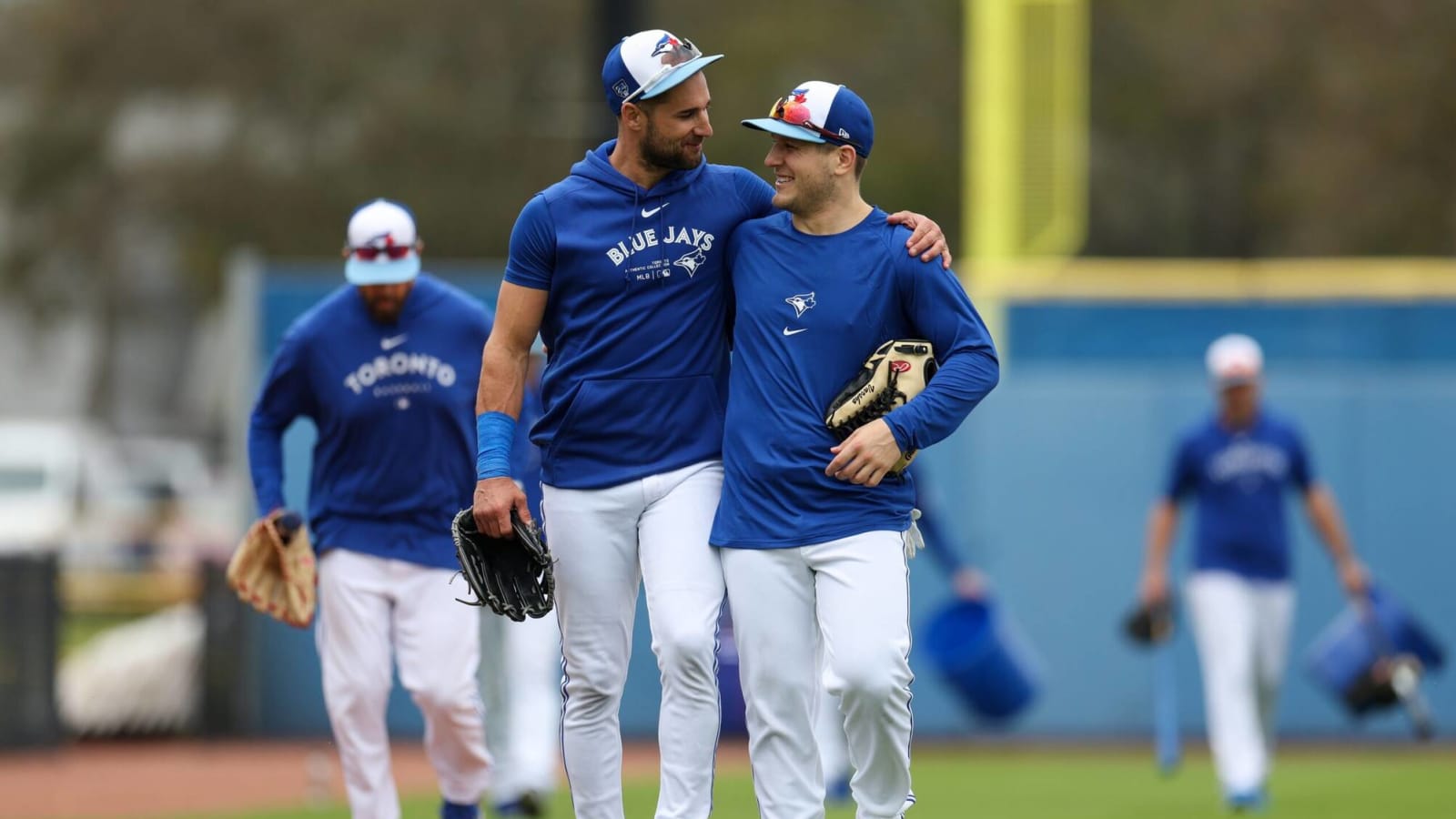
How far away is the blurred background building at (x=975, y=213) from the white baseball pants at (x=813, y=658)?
9404mm

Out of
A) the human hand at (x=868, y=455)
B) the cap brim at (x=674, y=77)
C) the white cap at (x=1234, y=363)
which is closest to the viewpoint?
the human hand at (x=868, y=455)

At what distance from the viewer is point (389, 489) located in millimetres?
8812

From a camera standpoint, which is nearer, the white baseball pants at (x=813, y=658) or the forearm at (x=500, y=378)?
the white baseball pants at (x=813, y=658)

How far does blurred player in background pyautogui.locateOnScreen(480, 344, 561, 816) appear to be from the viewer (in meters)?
10.8

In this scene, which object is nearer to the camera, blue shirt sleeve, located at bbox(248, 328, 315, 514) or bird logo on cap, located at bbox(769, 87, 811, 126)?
bird logo on cap, located at bbox(769, 87, 811, 126)

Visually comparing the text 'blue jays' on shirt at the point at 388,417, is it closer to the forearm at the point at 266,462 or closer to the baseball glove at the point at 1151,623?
the forearm at the point at 266,462

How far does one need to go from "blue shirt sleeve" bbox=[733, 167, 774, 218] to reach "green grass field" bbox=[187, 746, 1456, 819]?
4.63m

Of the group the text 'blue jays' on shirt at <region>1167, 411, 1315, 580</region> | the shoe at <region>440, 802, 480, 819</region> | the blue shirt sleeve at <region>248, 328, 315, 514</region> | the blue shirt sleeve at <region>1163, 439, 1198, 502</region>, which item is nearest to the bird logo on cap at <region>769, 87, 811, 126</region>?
the blue shirt sleeve at <region>248, 328, 315, 514</region>

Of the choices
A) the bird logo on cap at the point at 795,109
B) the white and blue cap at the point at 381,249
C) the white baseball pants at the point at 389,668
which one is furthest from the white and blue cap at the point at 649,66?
the white baseball pants at the point at 389,668

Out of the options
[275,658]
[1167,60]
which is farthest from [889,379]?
[1167,60]

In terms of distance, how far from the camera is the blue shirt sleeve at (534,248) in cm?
712

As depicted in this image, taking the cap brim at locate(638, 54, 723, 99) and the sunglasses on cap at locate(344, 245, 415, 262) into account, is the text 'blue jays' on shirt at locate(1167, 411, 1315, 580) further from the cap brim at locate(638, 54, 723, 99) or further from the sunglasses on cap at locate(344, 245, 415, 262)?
the cap brim at locate(638, 54, 723, 99)

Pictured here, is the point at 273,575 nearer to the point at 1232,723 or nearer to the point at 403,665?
the point at 403,665

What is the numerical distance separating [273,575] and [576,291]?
2.36 metres
